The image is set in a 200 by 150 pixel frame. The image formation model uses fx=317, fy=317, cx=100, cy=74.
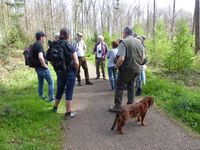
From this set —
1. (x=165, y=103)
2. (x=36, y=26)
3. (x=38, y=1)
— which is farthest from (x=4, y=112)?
(x=38, y=1)

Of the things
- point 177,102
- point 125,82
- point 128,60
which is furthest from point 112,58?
point 128,60

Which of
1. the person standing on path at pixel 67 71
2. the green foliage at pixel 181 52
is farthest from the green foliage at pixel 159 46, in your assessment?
the person standing on path at pixel 67 71

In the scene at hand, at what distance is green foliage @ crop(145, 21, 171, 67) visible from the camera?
1992 cm

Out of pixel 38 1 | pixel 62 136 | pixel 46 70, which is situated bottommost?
pixel 62 136

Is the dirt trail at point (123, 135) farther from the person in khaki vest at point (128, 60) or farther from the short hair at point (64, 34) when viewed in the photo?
the short hair at point (64, 34)

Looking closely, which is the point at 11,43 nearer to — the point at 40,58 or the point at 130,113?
the point at 40,58

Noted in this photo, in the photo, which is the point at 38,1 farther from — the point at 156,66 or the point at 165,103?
the point at 165,103

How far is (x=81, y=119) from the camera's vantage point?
779 cm

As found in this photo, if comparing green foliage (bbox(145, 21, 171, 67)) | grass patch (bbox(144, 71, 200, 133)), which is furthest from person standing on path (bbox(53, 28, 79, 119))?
green foliage (bbox(145, 21, 171, 67))

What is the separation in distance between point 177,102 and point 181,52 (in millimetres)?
7908

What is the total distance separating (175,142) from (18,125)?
339 cm

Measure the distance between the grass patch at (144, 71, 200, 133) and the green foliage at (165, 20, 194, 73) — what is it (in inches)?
220

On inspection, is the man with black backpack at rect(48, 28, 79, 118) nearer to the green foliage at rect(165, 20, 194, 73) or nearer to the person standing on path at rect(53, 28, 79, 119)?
the person standing on path at rect(53, 28, 79, 119)

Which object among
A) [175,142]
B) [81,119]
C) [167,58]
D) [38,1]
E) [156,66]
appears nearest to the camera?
[175,142]
